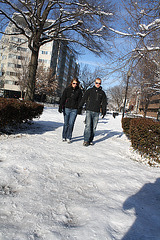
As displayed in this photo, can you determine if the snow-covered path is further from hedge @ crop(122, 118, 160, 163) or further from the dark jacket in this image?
the dark jacket

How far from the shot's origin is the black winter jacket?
500 centimetres

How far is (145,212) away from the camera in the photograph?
2100 mm

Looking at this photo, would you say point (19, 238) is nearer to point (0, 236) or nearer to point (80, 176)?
point (0, 236)

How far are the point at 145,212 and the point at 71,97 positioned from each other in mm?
3624

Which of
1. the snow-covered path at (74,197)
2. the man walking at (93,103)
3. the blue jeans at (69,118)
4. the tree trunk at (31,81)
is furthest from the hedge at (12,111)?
the tree trunk at (31,81)

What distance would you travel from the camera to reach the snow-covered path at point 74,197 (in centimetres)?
162

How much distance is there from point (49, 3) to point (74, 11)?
1.59 m

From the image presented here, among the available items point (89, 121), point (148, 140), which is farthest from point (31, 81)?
point (148, 140)

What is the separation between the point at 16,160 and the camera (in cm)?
316

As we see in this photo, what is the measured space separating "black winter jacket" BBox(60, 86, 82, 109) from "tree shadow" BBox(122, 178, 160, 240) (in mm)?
3006

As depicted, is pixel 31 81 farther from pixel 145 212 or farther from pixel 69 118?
pixel 145 212

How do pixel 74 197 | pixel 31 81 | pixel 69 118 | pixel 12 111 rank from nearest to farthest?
1. pixel 74 197
2. pixel 12 111
3. pixel 69 118
4. pixel 31 81

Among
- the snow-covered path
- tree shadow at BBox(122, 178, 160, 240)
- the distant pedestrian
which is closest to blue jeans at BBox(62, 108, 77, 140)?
the distant pedestrian

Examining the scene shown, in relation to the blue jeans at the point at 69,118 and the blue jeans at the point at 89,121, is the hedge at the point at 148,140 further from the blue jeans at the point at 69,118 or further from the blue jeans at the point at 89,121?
the blue jeans at the point at 69,118
